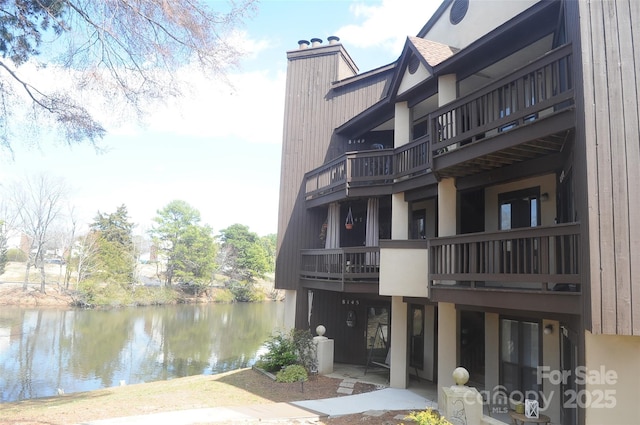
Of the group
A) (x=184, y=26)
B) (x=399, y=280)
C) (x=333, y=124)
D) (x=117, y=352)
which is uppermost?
(x=333, y=124)

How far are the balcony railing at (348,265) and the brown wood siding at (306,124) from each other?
1773 millimetres

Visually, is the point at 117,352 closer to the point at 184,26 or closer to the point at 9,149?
the point at 9,149

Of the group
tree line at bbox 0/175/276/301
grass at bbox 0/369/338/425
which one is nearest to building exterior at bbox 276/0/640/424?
grass at bbox 0/369/338/425

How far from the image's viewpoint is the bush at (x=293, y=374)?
36.5ft

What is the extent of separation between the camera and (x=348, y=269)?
39.2 ft

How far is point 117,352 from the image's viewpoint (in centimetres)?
2255

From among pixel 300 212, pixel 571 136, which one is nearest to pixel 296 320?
pixel 300 212

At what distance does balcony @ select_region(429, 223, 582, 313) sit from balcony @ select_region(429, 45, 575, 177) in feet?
5.10

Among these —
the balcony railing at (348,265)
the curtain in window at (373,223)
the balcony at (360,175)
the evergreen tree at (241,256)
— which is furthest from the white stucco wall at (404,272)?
the evergreen tree at (241,256)

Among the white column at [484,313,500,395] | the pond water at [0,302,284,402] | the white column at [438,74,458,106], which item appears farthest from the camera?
the pond water at [0,302,284,402]

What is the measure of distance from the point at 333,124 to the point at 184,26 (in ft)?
28.4

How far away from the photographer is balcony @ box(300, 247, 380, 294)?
37.2ft

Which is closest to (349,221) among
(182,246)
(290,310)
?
(290,310)

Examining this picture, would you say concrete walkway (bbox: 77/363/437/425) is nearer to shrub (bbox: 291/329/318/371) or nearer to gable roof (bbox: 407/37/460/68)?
shrub (bbox: 291/329/318/371)
